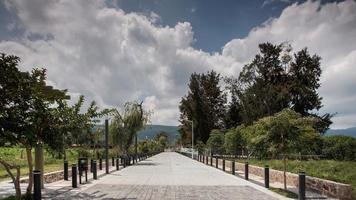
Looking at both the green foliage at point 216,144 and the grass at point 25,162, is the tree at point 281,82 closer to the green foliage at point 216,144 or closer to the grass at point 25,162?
the green foliage at point 216,144

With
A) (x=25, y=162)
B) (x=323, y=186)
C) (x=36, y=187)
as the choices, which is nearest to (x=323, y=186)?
(x=323, y=186)

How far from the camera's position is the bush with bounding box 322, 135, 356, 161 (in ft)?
125

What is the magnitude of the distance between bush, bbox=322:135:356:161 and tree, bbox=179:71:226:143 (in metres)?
44.8

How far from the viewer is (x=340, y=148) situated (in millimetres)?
39500

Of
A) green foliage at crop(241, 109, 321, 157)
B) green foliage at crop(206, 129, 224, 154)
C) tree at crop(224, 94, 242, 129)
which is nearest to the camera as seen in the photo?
green foliage at crop(241, 109, 321, 157)

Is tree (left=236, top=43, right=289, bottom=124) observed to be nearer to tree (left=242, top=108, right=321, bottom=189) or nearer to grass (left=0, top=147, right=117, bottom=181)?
grass (left=0, top=147, right=117, bottom=181)

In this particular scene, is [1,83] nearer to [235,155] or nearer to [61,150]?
[61,150]

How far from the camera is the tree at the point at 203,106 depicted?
85812 millimetres

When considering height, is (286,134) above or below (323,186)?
above

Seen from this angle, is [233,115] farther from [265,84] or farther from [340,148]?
[340,148]

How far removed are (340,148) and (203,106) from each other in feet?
158

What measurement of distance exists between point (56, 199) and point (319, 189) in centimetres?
924

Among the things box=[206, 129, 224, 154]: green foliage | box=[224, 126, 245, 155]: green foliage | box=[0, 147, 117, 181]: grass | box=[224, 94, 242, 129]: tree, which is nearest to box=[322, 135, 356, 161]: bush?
box=[224, 126, 245, 155]: green foliage

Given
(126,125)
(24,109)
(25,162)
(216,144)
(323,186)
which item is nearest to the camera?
(24,109)
